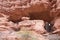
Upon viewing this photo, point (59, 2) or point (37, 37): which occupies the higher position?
point (59, 2)

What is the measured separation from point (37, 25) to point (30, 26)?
0.29 m

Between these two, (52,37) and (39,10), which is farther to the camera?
(39,10)

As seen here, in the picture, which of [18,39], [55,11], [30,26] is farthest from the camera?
[55,11]

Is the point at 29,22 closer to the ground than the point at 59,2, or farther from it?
closer to the ground

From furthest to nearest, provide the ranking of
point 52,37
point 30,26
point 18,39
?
point 30,26, point 52,37, point 18,39

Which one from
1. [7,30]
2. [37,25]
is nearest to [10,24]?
[7,30]

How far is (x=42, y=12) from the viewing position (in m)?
7.38

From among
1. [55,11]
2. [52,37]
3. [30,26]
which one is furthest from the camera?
[55,11]

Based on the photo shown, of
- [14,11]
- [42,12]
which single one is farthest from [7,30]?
[42,12]

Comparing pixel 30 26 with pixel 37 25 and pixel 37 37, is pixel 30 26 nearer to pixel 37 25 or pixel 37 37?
pixel 37 25

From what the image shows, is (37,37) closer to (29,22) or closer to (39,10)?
(29,22)

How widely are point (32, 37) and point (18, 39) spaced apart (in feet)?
1.46

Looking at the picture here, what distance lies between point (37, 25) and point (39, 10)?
1.04 metres

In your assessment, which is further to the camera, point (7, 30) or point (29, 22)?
point (29, 22)
